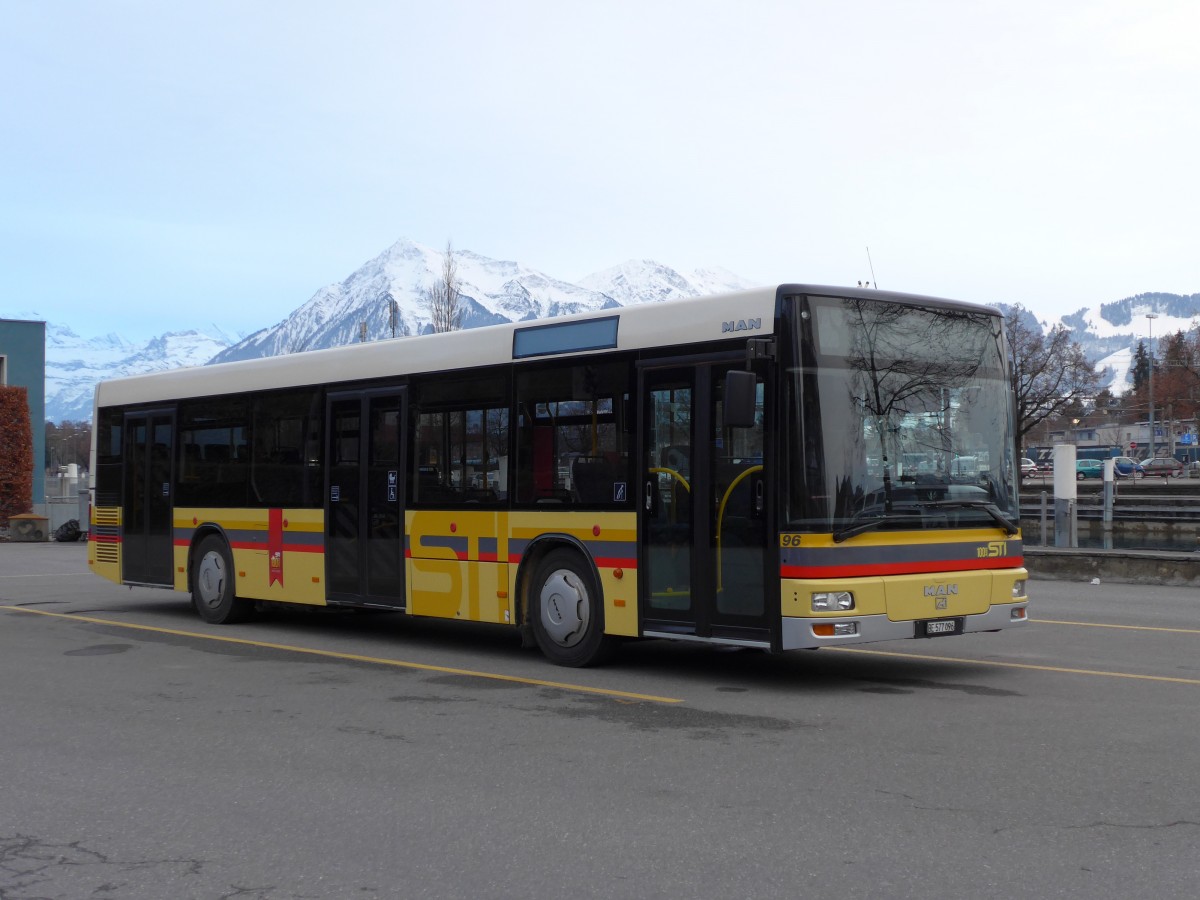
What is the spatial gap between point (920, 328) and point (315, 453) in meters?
6.49

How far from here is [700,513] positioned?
10102 millimetres

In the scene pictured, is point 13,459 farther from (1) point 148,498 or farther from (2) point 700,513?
(2) point 700,513

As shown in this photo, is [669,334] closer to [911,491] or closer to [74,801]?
[911,491]

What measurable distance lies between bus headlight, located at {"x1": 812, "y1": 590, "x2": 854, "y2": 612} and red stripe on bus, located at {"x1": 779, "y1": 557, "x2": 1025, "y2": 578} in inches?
4.5

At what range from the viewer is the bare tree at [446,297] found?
57.9 m

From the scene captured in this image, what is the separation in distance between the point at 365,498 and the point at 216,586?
3.14 metres

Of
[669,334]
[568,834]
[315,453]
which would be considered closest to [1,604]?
[315,453]

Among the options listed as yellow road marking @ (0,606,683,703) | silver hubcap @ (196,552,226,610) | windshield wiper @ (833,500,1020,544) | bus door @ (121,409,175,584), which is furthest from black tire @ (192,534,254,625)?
windshield wiper @ (833,500,1020,544)

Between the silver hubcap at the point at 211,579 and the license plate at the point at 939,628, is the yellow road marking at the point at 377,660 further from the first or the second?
the license plate at the point at 939,628

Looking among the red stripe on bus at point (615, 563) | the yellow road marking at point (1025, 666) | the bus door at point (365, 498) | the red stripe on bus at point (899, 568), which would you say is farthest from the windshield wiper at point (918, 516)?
the bus door at point (365, 498)

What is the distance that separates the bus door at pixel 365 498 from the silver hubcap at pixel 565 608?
2.07 meters

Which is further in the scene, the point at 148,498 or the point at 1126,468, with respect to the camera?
the point at 1126,468

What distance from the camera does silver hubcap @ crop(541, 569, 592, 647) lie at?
36.3ft

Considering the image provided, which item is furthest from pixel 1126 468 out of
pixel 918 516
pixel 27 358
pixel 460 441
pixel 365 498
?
pixel 918 516
